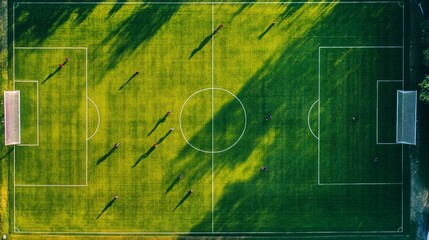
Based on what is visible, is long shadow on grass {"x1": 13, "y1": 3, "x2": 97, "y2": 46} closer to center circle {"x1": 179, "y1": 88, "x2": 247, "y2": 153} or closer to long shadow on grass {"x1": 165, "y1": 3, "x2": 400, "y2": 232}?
center circle {"x1": 179, "y1": 88, "x2": 247, "y2": 153}

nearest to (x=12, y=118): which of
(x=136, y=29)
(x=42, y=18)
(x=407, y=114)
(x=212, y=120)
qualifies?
(x=42, y=18)

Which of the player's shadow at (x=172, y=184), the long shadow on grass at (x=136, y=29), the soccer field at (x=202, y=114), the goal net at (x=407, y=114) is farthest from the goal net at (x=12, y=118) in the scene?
the goal net at (x=407, y=114)

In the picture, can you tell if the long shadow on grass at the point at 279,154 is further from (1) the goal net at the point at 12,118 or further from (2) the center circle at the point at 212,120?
(1) the goal net at the point at 12,118

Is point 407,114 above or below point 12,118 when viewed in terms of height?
above

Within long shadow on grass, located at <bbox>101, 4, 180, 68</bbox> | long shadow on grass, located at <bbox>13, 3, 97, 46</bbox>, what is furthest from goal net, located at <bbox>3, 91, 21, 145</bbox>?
long shadow on grass, located at <bbox>101, 4, 180, 68</bbox>

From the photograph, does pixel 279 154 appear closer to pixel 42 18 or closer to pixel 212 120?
pixel 212 120

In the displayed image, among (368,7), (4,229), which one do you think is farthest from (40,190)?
(368,7)

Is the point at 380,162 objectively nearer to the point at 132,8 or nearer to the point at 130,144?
the point at 130,144
